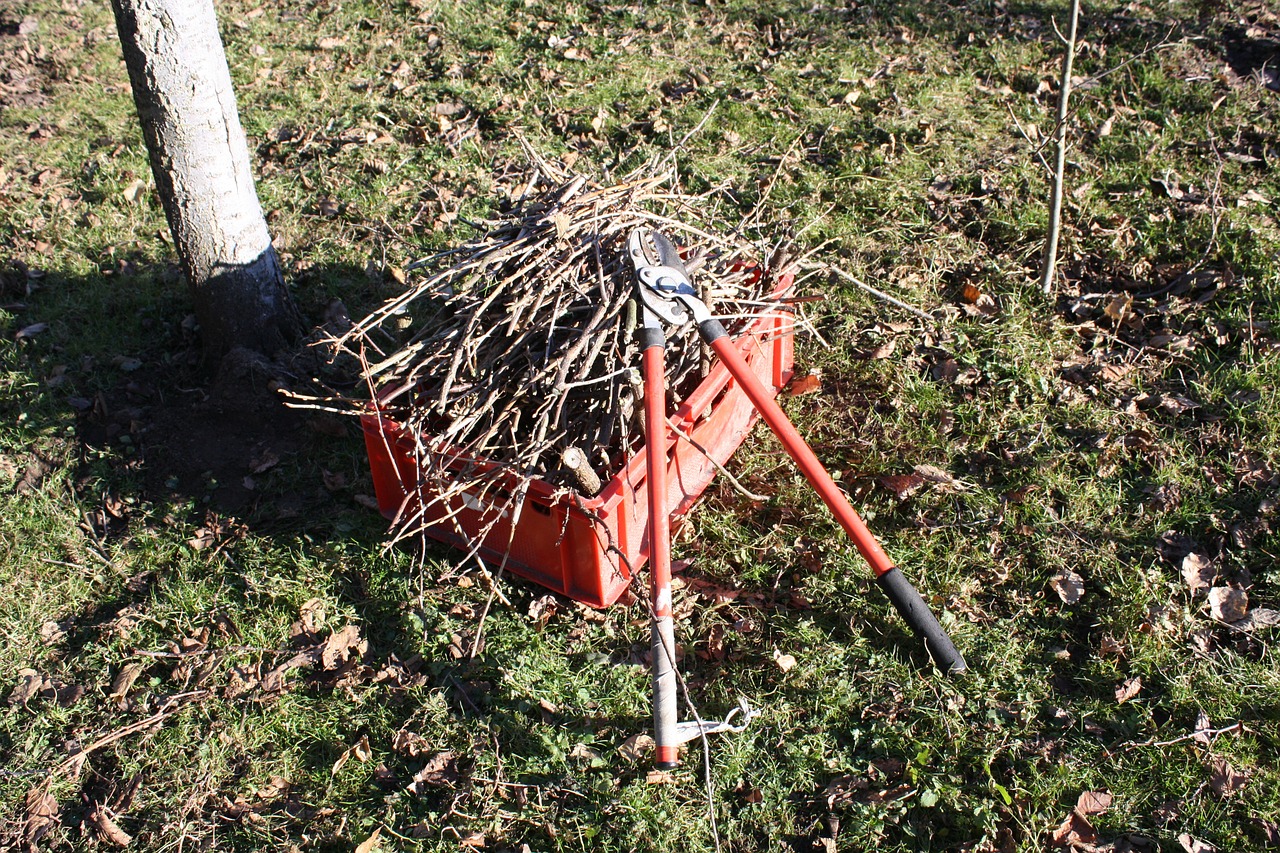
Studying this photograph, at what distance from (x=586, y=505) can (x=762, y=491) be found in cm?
111

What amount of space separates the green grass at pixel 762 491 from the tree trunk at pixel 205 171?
0.35 m

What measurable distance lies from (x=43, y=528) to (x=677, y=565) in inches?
100

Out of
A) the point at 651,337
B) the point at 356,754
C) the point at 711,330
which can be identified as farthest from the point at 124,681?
the point at 711,330

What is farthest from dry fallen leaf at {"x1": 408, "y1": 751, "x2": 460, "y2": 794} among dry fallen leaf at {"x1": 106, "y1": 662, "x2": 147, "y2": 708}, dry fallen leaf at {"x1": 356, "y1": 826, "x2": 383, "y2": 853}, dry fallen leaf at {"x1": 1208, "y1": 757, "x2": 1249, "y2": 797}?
dry fallen leaf at {"x1": 1208, "y1": 757, "x2": 1249, "y2": 797}

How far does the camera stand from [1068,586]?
11.2 feet

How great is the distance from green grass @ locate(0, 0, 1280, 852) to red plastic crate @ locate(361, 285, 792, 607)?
0.19 m

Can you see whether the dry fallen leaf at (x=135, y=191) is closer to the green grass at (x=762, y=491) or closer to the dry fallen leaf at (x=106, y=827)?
the green grass at (x=762, y=491)

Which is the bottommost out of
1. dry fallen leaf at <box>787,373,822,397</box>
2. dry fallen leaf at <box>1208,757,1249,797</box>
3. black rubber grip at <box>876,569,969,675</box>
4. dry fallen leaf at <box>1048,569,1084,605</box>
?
dry fallen leaf at <box>1208,757,1249,797</box>

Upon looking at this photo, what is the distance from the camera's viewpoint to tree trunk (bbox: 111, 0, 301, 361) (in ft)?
12.4

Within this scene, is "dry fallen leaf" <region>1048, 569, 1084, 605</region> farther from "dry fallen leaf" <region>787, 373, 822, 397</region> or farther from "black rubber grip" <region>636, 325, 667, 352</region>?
"black rubber grip" <region>636, 325, 667, 352</region>

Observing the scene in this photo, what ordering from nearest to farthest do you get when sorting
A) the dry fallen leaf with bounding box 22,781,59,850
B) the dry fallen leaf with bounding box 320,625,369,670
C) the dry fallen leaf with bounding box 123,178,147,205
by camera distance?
the dry fallen leaf with bounding box 22,781,59,850 < the dry fallen leaf with bounding box 320,625,369,670 < the dry fallen leaf with bounding box 123,178,147,205

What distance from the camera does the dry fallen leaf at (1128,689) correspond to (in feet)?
10.1

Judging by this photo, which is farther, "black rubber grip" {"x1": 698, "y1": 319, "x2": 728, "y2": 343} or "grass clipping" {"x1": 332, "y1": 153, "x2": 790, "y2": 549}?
"grass clipping" {"x1": 332, "y1": 153, "x2": 790, "y2": 549}

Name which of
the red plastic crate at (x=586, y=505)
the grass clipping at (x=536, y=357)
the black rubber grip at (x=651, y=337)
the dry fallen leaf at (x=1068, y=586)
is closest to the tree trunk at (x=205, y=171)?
the grass clipping at (x=536, y=357)
